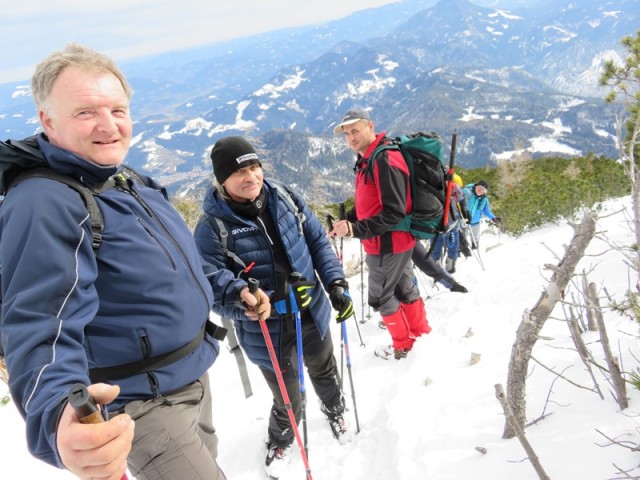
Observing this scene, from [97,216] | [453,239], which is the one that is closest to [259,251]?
[97,216]

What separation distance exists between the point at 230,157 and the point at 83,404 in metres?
2.28

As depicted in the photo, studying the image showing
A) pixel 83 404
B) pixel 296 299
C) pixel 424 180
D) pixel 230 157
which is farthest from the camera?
pixel 424 180

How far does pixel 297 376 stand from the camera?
346 cm

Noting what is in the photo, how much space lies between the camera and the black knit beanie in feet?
9.75

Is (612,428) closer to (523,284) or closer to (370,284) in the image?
(370,284)

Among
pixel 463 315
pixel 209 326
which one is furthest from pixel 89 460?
pixel 463 315

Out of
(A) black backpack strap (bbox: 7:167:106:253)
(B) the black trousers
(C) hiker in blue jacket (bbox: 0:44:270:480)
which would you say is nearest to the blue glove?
(B) the black trousers

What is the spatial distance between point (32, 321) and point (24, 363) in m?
0.13

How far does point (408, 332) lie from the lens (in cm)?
493

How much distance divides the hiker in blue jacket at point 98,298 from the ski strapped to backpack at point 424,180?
290 cm

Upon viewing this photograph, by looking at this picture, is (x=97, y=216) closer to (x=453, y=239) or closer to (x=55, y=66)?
(x=55, y=66)

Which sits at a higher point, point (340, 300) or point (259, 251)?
point (259, 251)

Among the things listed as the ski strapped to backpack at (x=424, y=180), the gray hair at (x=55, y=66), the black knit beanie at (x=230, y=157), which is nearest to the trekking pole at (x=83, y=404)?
the gray hair at (x=55, y=66)

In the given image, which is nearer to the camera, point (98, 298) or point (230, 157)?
point (98, 298)
